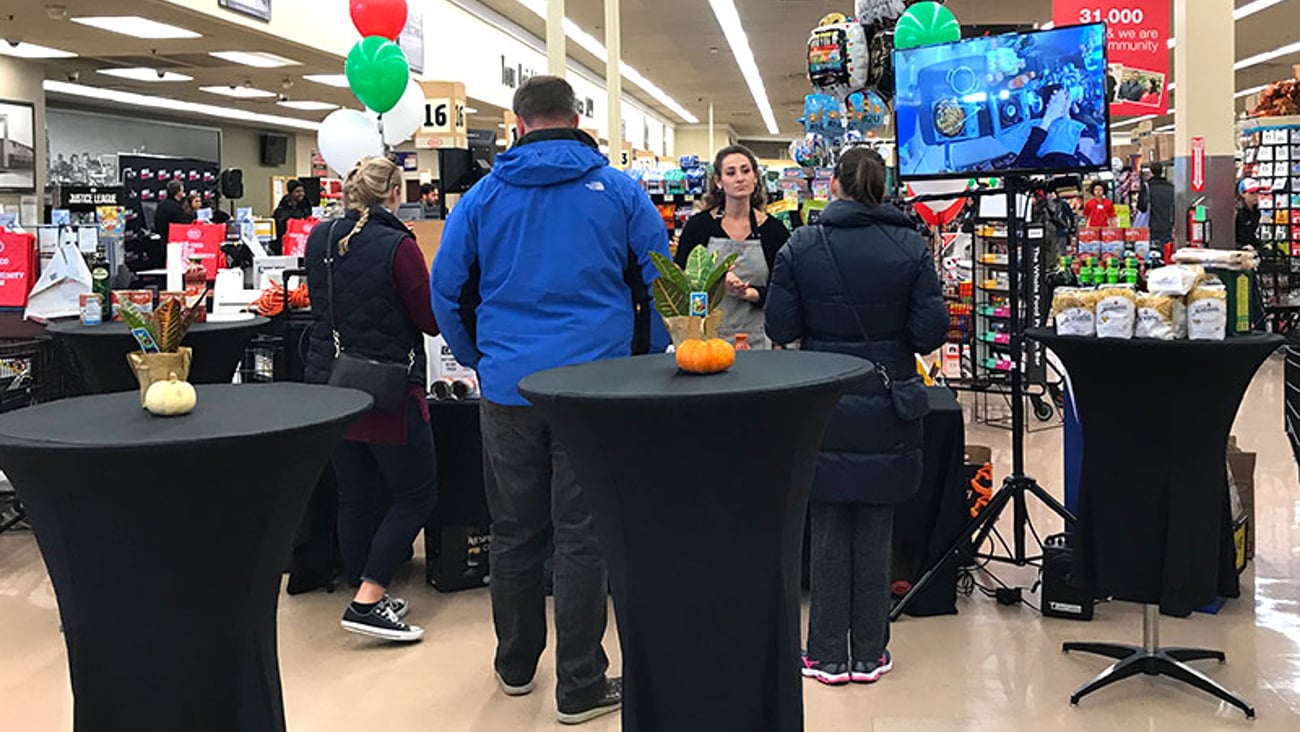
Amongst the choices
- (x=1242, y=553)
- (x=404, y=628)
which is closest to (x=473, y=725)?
(x=404, y=628)

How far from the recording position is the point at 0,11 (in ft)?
33.9

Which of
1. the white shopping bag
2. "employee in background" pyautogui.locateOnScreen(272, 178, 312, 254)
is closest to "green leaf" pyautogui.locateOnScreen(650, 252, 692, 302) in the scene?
the white shopping bag

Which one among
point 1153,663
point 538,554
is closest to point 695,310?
point 538,554

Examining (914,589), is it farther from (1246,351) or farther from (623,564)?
(623,564)

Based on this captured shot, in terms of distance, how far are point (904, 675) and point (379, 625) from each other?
65.0 inches

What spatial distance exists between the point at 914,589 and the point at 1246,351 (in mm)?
1387

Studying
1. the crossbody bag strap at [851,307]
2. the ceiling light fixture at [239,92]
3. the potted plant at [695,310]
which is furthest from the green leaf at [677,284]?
the ceiling light fixture at [239,92]

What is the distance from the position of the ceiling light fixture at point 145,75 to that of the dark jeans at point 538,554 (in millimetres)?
13267

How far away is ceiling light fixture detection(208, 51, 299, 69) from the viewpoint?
13.2 meters

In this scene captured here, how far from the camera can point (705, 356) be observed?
2277 mm

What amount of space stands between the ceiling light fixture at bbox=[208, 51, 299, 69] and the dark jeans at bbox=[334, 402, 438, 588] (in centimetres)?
987

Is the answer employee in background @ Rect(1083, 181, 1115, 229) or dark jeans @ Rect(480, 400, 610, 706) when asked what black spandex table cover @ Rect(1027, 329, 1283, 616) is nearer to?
dark jeans @ Rect(480, 400, 610, 706)

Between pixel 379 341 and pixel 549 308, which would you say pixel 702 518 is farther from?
pixel 379 341

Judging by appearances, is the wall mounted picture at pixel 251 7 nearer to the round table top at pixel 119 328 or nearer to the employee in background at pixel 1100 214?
the round table top at pixel 119 328
